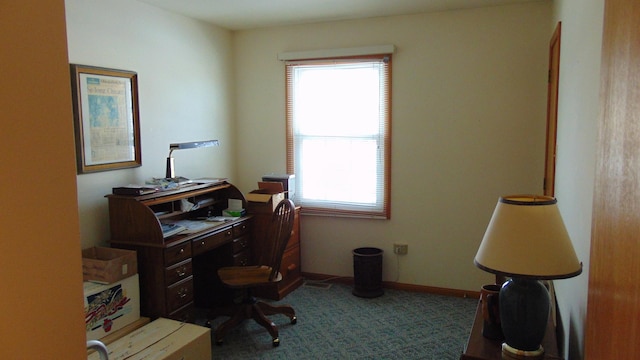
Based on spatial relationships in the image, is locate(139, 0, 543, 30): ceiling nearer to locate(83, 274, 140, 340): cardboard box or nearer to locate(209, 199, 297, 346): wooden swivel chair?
locate(209, 199, 297, 346): wooden swivel chair

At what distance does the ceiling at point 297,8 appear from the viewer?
3639 millimetres

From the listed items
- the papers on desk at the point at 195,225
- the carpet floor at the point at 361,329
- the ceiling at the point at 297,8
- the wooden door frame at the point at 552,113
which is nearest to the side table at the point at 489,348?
the carpet floor at the point at 361,329

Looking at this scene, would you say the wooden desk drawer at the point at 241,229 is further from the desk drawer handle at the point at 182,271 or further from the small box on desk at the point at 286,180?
the desk drawer handle at the point at 182,271

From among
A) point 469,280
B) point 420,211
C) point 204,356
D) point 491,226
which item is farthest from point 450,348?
point 491,226

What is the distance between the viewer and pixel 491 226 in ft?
5.51

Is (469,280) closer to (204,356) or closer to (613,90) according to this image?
(204,356)

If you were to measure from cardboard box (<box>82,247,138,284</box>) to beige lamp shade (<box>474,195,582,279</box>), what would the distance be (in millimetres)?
2142

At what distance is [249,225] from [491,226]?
8.56 ft

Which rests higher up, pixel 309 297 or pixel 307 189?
pixel 307 189

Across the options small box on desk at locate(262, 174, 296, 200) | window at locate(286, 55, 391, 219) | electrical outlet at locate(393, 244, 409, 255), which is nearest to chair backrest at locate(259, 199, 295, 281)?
small box on desk at locate(262, 174, 296, 200)

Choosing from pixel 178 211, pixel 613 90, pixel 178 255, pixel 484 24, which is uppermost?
pixel 484 24

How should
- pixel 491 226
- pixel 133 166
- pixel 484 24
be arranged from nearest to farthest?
pixel 491 226 → pixel 133 166 → pixel 484 24

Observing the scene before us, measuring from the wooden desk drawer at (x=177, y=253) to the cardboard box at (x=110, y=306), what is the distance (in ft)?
0.70

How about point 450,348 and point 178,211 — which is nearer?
point 450,348
